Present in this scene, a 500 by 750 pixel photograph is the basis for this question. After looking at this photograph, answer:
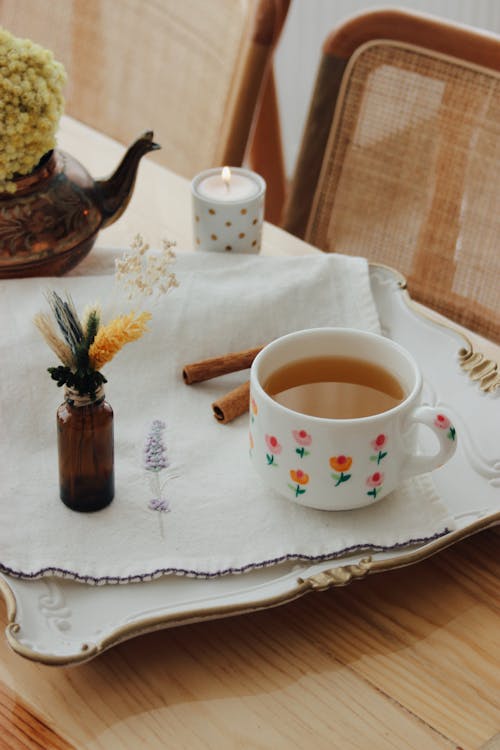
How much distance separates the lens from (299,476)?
79cm

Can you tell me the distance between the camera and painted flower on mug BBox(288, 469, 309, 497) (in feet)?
2.58

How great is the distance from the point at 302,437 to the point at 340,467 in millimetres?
38

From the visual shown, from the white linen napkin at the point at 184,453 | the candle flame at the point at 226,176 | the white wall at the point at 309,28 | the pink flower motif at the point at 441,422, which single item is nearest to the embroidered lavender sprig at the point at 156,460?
the white linen napkin at the point at 184,453

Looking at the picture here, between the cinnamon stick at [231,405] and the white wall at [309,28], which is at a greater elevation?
the cinnamon stick at [231,405]

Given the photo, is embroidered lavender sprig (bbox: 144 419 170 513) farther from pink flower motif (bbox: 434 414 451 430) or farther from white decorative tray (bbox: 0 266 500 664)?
pink flower motif (bbox: 434 414 451 430)

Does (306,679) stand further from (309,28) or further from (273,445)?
(309,28)

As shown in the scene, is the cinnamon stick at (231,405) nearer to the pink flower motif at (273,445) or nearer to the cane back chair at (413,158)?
the pink flower motif at (273,445)

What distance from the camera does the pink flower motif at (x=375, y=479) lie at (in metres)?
0.78

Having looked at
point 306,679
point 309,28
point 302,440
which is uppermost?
point 302,440

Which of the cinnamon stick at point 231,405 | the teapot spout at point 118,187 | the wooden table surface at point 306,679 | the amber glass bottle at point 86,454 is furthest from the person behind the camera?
the teapot spout at point 118,187

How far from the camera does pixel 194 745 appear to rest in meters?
0.67

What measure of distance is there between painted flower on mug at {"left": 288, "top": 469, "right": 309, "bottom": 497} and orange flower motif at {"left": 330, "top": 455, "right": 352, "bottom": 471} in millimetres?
25

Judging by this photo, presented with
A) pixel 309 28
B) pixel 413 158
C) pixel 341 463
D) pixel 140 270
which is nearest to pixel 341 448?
pixel 341 463

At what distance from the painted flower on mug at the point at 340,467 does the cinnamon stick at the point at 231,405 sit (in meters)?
0.16
